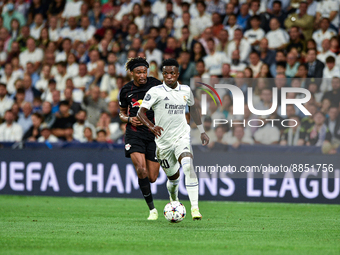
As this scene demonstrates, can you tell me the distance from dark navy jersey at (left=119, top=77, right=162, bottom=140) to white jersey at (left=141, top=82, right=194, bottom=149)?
608mm

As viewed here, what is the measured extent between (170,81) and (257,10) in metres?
7.71

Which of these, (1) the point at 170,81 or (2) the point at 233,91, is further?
(2) the point at 233,91

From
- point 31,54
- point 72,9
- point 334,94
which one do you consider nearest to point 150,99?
point 334,94

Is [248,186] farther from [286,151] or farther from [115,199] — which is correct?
[115,199]

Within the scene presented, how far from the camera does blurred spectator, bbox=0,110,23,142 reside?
615 inches

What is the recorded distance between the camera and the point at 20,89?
54.7 ft

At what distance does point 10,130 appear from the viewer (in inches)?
617

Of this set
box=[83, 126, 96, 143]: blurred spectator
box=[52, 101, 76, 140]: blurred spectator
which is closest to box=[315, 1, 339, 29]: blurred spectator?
box=[83, 126, 96, 143]: blurred spectator

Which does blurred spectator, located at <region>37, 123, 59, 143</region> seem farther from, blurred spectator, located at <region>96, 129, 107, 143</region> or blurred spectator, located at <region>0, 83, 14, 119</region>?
blurred spectator, located at <region>0, 83, 14, 119</region>

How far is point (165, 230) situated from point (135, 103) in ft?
8.28

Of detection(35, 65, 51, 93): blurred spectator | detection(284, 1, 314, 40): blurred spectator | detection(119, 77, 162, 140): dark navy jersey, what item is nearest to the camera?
detection(119, 77, 162, 140): dark navy jersey

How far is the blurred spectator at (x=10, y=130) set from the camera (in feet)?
51.2

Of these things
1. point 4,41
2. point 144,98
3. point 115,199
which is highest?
point 4,41

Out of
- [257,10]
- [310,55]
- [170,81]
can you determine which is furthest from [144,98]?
[257,10]
